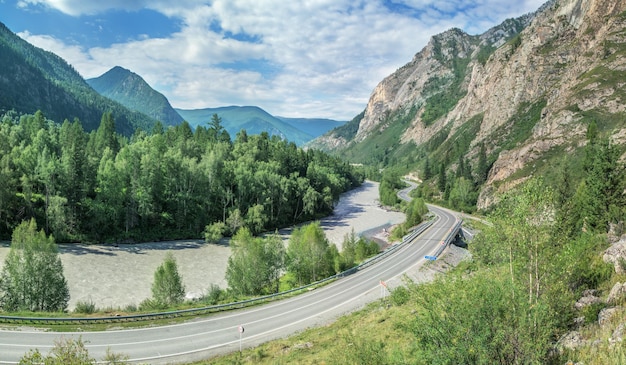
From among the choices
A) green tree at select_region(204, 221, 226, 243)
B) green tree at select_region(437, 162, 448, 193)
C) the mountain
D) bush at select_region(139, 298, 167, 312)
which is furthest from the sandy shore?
green tree at select_region(437, 162, 448, 193)

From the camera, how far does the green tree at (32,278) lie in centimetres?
2965

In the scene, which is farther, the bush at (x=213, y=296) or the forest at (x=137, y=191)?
the forest at (x=137, y=191)

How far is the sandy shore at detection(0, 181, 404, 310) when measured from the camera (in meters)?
39.6

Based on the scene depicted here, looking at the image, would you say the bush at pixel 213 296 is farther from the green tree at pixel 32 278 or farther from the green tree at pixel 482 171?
the green tree at pixel 482 171

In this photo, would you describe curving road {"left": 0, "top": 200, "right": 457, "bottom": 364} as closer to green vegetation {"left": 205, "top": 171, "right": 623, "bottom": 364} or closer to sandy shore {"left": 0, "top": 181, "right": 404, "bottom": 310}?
green vegetation {"left": 205, "top": 171, "right": 623, "bottom": 364}

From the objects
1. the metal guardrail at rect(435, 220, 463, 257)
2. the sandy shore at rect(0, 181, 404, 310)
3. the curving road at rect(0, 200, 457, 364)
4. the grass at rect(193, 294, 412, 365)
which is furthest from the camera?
the metal guardrail at rect(435, 220, 463, 257)

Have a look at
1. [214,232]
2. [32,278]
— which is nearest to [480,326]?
[32,278]

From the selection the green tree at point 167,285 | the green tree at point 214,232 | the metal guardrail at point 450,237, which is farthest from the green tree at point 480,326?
the green tree at point 214,232

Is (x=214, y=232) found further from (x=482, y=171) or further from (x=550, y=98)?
(x=550, y=98)

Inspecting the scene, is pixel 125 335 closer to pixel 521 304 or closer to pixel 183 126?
pixel 521 304

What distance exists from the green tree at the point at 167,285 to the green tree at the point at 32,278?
312 inches

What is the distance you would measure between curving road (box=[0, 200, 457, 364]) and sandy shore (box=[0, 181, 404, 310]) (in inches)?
478

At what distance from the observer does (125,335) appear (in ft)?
81.8

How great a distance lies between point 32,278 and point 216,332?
55.1 feet
